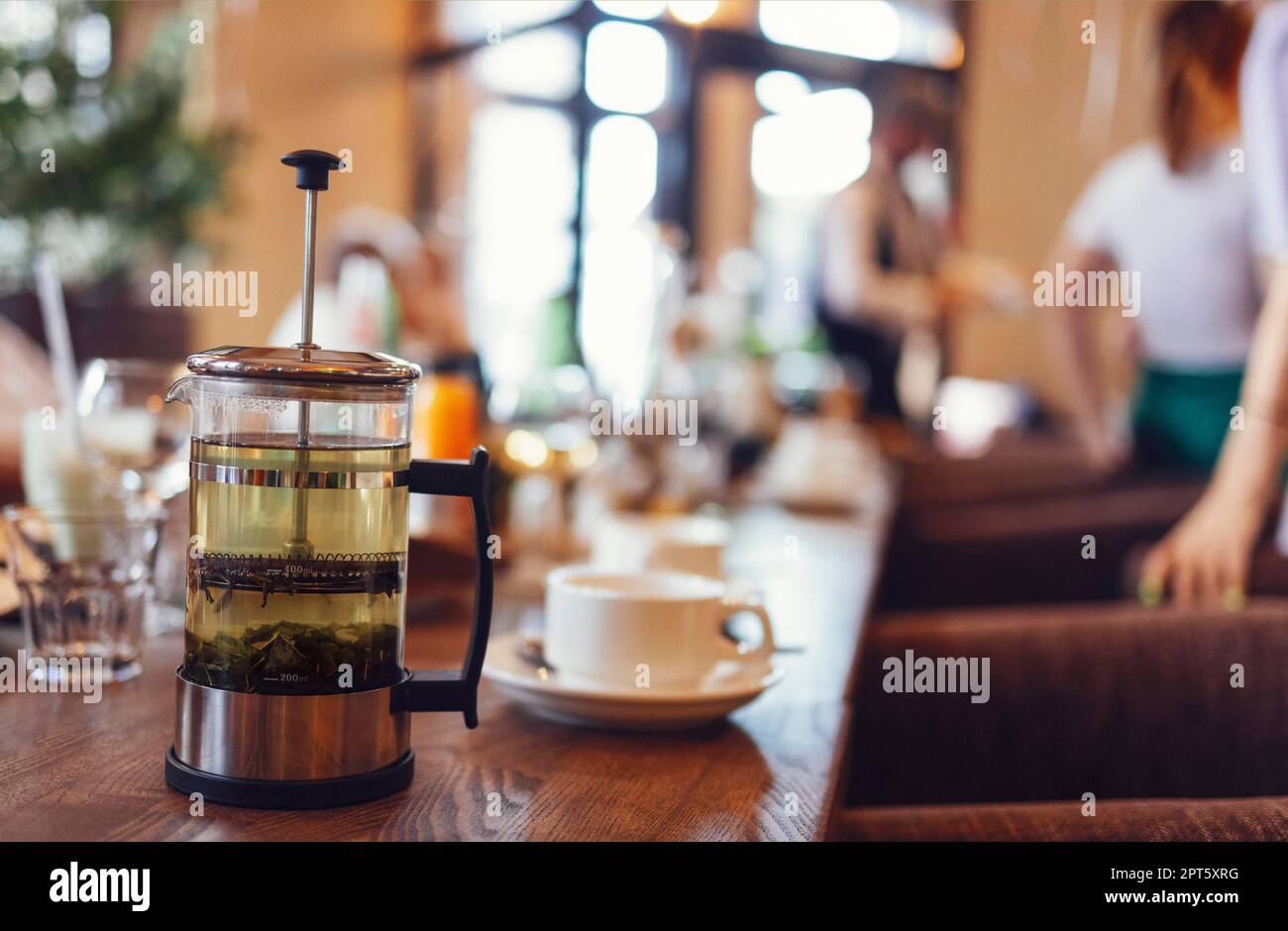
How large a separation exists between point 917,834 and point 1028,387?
652 centimetres

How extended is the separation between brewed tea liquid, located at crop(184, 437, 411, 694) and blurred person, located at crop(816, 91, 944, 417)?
157 inches

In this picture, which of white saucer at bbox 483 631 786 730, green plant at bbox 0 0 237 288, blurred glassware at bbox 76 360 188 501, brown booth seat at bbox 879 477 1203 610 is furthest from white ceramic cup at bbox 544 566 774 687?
green plant at bbox 0 0 237 288

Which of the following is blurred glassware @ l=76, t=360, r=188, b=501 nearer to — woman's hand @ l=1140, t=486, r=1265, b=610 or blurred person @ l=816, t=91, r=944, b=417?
woman's hand @ l=1140, t=486, r=1265, b=610

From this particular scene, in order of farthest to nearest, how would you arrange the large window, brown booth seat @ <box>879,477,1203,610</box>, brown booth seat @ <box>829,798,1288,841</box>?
the large window, brown booth seat @ <box>879,477,1203,610</box>, brown booth seat @ <box>829,798,1288,841</box>

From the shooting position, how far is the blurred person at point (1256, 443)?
1477mm

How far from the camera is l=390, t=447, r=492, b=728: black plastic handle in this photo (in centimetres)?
73

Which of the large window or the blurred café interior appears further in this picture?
the large window

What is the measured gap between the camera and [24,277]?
4.40 meters

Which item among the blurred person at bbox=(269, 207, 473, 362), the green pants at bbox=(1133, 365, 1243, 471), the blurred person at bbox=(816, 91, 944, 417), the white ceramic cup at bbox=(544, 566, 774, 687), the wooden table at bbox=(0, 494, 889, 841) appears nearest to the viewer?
the wooden table at bbox=(0, 494, 889, 841)

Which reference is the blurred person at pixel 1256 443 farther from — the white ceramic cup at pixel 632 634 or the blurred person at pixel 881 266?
the blurred person at pixel 881 266

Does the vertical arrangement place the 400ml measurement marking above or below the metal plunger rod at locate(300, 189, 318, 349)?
below

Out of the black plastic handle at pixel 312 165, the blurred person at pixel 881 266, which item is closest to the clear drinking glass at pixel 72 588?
the black plastic handle at pixel 312 165

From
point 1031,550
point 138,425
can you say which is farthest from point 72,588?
point 1031,550

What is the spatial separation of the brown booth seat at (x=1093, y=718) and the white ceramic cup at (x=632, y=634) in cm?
25
